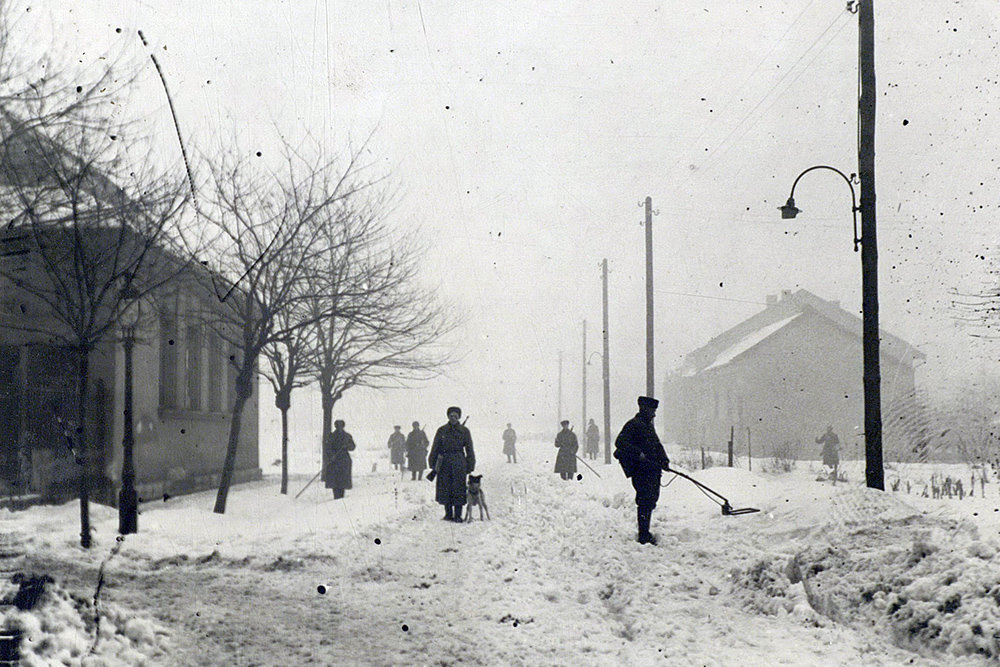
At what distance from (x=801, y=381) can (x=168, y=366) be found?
3007cm

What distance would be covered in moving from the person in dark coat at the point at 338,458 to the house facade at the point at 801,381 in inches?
952

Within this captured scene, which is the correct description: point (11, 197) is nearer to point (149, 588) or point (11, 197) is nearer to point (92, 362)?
point (92, 362)

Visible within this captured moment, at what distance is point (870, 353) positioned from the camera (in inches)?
452

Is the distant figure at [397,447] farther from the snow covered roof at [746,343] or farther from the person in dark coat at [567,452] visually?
the snow covered roof at [746,343]

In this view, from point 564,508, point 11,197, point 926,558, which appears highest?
point 11,197

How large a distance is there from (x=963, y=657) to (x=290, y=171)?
12.9m

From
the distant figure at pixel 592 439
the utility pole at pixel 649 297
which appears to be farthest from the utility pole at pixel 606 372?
the utility pole at pixel 649 297

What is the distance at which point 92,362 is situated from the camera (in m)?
15.7

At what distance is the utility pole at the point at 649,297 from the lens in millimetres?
24797

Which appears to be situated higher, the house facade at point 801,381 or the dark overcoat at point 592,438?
the house facade at point 801,381

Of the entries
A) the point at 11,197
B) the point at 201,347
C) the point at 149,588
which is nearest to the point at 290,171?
the point at 11,197

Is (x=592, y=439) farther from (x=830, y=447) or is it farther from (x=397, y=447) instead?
(x=830, y=447)

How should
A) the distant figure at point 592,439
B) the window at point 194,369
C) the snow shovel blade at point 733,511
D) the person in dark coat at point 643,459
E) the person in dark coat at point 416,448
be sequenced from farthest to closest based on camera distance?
the distant figure at point 592,439 → the person in dark coat at point 416,448 → the window at point 194,369 → the person in dark coat at point 643,459 → the snow shovel blade at point 733,511

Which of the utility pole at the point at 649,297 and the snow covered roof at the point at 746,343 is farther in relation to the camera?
the snow covered roof at the point at 746,343
